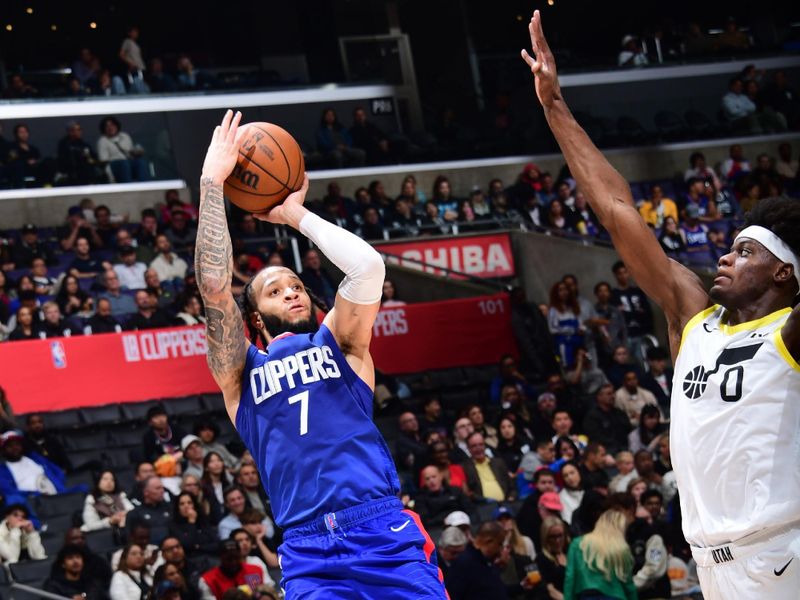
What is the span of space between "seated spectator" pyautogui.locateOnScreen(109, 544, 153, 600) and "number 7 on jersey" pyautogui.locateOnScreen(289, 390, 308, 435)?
16.3ft

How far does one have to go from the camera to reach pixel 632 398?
40.9ft

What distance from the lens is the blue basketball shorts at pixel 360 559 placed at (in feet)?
13.2

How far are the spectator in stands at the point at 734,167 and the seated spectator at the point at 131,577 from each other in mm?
11521

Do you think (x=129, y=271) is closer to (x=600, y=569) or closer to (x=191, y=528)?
(x=191, y=528)

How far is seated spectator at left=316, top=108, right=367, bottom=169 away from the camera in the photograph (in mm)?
17375

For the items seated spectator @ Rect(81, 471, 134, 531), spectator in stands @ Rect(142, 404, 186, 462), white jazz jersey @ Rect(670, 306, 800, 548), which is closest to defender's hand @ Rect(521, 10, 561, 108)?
white jazz jersey @ Rect(670, 306, 800, 548)

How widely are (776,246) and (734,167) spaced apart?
47.3 feet

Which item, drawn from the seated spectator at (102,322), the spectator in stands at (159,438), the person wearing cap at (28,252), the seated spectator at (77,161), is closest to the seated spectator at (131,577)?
the spectator in stands at (159,438)

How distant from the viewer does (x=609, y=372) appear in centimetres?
1318

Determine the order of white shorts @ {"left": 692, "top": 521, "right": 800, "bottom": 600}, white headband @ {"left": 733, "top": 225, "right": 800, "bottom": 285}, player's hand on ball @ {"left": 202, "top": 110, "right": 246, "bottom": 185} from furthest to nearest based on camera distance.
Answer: player's hand on ball @ {"left": 202, "top": 110, "right": 246, "bottom": 185} → white headband @ {"left": 733, "top": 225, "right": 800, "bottom": 285} → white shorts @ {"left": 692, "top": 521, "right": 800, "bottom": 600}

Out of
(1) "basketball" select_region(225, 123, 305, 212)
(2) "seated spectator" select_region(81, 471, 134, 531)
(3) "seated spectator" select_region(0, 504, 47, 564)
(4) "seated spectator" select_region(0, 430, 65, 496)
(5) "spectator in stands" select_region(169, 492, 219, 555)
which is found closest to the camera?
(1) "basketball" select_region(225, 123, 305, 212)

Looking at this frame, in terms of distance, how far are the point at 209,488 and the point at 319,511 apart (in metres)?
5.92

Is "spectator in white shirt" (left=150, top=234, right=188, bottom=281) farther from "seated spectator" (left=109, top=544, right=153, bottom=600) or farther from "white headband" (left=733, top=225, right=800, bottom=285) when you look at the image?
"white headband" (left=733, top=225, right=800, bottom=285)

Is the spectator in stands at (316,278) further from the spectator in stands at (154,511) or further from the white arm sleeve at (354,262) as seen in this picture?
the white arm sleeve at (354,262)
